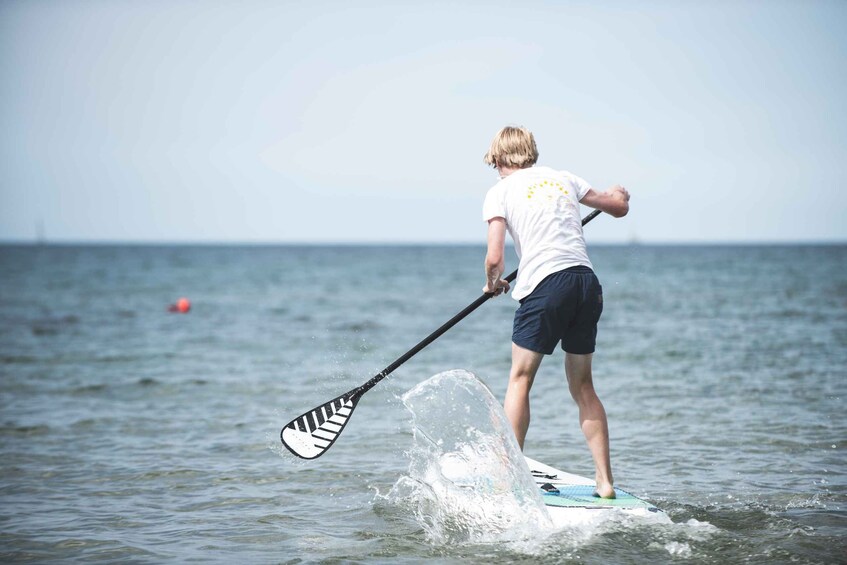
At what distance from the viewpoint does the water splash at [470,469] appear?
4676mm

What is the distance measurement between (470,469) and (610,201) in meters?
1.80

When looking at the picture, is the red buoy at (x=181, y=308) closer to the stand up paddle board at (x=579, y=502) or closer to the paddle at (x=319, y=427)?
the paddle at (x=319, y=427)

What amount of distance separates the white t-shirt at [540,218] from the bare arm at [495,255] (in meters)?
0.06

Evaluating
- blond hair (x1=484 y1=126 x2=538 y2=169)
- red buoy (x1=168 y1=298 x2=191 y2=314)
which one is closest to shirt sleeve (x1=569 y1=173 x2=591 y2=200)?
blond hair (x1=484 y1=126 x2=538 y2=169)

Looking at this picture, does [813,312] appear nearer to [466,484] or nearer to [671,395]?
[671,395]

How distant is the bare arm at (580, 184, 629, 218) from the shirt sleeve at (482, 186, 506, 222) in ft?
1.62

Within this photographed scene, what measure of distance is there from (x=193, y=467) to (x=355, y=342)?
956cm

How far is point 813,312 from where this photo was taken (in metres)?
19.7

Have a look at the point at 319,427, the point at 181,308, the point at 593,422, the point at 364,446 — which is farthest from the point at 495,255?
the point at 181,308

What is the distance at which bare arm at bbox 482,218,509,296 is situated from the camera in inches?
176

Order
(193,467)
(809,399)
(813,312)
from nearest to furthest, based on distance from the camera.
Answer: (193,467) → (809,399) → (813,312)

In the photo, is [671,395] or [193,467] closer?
[193,467]

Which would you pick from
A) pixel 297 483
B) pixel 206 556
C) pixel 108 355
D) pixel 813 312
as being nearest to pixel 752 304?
pixel 813 312

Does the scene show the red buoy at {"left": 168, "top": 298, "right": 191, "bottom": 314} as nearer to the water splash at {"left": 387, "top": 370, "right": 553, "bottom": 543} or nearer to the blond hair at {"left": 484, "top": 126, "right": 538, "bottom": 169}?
the water splash at {"left": 387, "top": 370, "right": 553, "bottom": 543}
